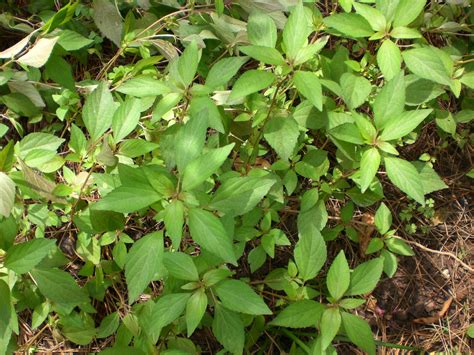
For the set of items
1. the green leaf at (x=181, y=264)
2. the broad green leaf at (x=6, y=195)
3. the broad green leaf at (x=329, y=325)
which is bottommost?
the broad green leaf at (x=329, y=325)

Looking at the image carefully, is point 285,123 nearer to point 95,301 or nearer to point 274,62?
point 274,62

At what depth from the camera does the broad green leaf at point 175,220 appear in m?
1.40

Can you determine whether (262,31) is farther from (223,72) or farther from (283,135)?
(283,135)

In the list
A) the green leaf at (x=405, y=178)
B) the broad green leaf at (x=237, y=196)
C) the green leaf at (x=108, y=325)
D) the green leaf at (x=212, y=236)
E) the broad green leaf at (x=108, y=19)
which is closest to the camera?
the green leaf at (x=212, y=236)

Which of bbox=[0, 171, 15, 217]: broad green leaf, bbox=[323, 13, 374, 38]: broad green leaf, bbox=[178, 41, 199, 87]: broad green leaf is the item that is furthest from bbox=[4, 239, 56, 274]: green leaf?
bbox=[323, 13, 374, 38]: broad green leaf

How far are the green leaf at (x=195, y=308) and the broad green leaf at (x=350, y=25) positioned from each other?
1026 mm

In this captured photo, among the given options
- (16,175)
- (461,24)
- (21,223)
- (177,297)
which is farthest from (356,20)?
(21,223)

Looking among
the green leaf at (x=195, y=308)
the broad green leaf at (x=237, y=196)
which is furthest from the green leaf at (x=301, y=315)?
the broad green leaf at (x=237, y=196)

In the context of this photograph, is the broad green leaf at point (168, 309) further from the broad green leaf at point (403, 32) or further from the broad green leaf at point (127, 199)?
the broad green leaf at point (403, 32)

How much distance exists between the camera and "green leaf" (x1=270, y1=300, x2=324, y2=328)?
5.45ft

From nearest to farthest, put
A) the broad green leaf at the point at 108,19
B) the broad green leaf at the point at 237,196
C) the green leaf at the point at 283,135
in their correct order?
1. the broad green leaf at the point at 237,196
2. the green leaf at the point at 283,135
3. the broad green leaf at the point at 108,19

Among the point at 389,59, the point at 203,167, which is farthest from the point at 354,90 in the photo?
the point at 203,167

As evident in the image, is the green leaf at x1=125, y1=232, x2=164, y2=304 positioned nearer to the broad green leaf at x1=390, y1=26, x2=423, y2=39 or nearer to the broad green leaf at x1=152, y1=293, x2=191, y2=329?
the broad green leaf at x1=152, y1=293, x2=191, y2=329

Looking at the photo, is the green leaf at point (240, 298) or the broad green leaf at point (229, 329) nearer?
the green leaf at point (240, 298)
